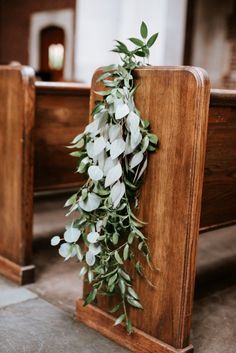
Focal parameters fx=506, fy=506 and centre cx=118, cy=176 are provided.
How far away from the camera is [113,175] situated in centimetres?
195

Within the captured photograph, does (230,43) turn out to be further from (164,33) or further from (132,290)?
(132,290)

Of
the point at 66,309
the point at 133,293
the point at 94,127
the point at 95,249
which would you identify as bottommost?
the point at 66,309

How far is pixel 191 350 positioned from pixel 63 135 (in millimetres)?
1670

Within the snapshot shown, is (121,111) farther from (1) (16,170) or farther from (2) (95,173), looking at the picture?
(1) (16,170)

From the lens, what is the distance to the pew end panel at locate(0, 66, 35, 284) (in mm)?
2656

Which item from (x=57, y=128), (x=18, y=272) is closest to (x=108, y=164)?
(x=18, y=272)

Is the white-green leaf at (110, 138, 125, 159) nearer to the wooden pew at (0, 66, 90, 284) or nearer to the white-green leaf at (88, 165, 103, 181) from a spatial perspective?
the white-green leaf at (88, 165, 103, 181)

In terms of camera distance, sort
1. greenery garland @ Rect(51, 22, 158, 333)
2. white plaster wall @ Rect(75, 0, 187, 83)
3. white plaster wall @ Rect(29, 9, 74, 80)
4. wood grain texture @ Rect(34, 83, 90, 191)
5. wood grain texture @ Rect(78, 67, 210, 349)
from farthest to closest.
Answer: white plaster wall @ Rect(29, 9, 74, 80), white plaster wall @ Rect(75, 0, 187, 83), wood grain texture @ Rect(34, 83, 90, 191), greenery garland @ Rect(51, 22, 158, 333), wood grain texture @ Rect(78, 67, 210, 349)

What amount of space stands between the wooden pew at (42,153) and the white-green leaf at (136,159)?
1.01 ft

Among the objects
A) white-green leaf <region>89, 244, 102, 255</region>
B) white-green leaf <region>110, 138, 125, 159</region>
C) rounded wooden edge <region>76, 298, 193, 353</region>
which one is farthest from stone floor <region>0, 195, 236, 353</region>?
white-green leaf <region>110, 138, 125, 159</region>

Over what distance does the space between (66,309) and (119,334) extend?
405 millimetres

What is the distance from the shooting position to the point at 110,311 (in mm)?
2203

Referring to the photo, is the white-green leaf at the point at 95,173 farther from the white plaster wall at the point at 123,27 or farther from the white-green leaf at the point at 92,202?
the white plaster wall at the point at 123,27

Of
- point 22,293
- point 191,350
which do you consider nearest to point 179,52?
point 22,293
